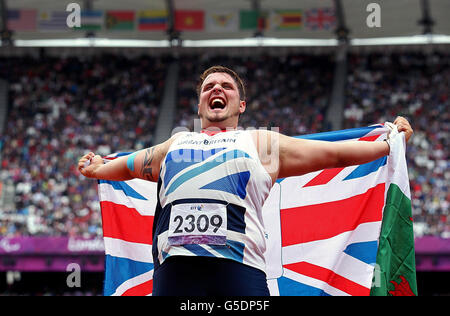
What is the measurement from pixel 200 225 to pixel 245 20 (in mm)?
23272

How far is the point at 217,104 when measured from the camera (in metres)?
3.45

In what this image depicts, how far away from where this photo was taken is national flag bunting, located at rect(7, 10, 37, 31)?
2547 centimetres

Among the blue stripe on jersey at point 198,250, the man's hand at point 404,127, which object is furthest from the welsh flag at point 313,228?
the blue stripe on jersey at point 198,250

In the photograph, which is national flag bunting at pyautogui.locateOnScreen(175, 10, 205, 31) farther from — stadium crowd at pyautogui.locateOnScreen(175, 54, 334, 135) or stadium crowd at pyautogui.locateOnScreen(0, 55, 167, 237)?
stadium crowd at pyautogui.locateOnScreen(0, 55, 167, 237)

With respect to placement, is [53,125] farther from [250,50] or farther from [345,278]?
[345,278]

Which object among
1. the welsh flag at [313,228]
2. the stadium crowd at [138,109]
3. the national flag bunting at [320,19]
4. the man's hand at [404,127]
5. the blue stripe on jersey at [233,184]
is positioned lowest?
the welsh flag at [313,228]

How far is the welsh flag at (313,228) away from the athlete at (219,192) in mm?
1219

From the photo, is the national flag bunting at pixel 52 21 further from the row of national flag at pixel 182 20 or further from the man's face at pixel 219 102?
the man's face at pixel 219 102

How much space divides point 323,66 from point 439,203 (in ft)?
33.5

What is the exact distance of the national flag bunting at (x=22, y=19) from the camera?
2547cm

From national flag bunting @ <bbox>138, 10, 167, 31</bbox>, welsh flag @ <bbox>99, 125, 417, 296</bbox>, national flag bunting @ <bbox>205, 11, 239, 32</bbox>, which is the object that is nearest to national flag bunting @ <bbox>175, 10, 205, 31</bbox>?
national flag bunting @ <bbox>205, 11, 239, 32</bbox>

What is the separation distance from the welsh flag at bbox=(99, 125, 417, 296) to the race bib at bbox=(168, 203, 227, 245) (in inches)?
65.3

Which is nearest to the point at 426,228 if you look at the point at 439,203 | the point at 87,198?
the point at 439,203

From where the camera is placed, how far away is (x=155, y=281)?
2.98m
